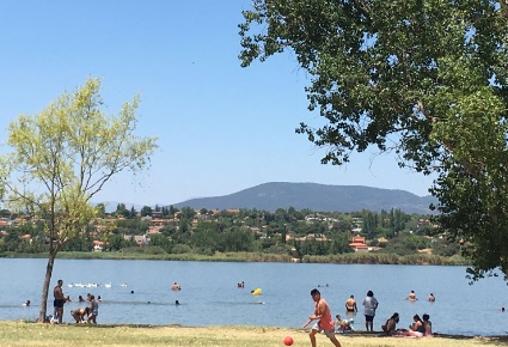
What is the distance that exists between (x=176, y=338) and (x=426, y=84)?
1174 centimetres

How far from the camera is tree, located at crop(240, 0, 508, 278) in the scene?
25.4 metres

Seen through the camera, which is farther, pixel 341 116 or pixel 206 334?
pixel 341 116

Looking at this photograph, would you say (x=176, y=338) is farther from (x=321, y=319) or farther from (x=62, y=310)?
(x=62, y=310)

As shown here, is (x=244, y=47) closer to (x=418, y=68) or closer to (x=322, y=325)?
(x=418, y=68)

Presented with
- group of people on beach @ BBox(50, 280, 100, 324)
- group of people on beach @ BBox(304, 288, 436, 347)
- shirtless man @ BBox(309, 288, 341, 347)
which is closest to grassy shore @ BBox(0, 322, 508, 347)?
group of people on beach @ BBox(304, 288, 436, 347)

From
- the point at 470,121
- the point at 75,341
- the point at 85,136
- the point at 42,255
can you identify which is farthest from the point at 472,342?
the point at 42,255

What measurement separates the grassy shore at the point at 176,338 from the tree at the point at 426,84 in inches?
205

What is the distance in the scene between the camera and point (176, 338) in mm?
26625

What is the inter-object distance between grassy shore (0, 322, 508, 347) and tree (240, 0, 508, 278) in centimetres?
520

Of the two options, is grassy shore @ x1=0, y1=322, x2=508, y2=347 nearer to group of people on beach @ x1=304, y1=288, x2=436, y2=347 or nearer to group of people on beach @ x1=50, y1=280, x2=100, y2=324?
group of people on beach @ x1=304, y1=288, x2=436, y2=347

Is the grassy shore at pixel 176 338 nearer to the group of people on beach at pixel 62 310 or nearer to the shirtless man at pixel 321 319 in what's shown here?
the shirtless man at pixel 321 319

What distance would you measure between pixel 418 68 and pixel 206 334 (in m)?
11.9

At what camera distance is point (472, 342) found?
93.5ft

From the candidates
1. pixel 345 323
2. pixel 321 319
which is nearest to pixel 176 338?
pixel 321 319
